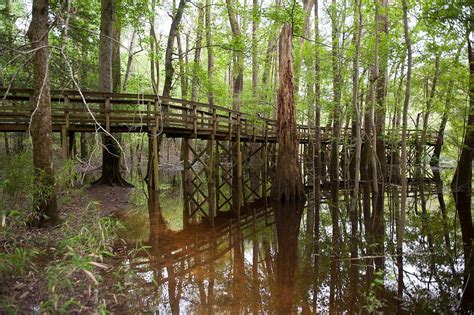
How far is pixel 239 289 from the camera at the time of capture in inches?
194

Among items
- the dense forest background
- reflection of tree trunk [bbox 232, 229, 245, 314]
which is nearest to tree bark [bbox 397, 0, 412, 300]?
the dense forest background

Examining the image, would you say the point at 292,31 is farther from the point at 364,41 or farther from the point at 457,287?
the point at 457,287

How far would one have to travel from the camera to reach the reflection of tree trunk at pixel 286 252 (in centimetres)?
463

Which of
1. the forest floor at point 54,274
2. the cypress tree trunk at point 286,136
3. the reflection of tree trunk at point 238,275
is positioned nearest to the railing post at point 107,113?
the forest floor at point 54,274

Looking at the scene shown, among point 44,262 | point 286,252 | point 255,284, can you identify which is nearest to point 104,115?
point 44,262

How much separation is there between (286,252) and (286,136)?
584 centimetres

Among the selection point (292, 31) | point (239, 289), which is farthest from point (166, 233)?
point (292, 31)

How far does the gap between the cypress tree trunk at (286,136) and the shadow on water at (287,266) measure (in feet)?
6.65

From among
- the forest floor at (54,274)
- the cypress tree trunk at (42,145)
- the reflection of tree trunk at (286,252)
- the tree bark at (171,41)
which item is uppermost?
the tree bark at (171,41)

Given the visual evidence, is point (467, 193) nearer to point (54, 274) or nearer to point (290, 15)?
point (290, 15)

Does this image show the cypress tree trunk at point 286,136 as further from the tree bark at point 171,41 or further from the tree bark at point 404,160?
the tree bark at point 404,160

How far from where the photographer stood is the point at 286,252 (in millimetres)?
6863

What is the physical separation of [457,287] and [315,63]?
11539 millimetres

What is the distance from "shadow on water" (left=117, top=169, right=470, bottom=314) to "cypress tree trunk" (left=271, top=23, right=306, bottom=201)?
203 cm
